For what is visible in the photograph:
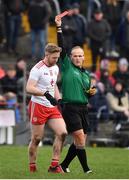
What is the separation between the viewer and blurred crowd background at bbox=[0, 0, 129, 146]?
23078 mm

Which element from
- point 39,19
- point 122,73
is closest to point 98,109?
point 122,73

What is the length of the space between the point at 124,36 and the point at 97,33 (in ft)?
4.22

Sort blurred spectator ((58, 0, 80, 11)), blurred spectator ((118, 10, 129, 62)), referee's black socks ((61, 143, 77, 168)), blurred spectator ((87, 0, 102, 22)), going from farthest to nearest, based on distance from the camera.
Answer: blurred spectator ((87, 0, 102, 22)), blurred spectator ((58, 0, 80, 11)), blurred spectator ((118, 10, 129, 62)), referee's black socks ((61, 143, 77, 168))

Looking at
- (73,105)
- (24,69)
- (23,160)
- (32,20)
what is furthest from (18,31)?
(73,105)

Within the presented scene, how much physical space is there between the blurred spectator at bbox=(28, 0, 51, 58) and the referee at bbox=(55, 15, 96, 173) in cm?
1027

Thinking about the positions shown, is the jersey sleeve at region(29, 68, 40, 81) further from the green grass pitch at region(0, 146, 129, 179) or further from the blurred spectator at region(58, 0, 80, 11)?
the blurred spectator at region(58, 0, 80, 11)

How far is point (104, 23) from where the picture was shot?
25641 mm

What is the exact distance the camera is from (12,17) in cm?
2548

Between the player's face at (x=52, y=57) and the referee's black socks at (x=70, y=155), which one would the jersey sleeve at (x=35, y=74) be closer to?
the player's face at (x=52, y=57)

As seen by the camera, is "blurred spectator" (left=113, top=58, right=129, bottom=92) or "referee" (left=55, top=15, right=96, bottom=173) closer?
"referee" (left=55, top=15, right=96, bottom=173)

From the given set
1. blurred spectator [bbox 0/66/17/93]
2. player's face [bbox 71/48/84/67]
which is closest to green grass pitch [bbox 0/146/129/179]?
player's face [bbox 71/48/84/67]

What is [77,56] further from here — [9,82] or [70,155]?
[9,82]

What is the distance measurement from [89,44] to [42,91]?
493 inches

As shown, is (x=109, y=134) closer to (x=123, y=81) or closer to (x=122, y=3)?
(x=123, y=81)
